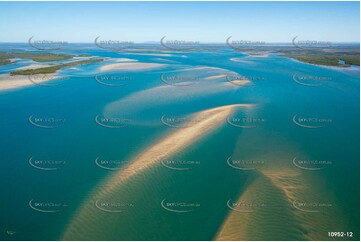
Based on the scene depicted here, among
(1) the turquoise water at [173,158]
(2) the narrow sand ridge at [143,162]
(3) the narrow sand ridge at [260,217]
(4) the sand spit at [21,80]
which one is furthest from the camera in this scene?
(4) the sand spit at [21,80]

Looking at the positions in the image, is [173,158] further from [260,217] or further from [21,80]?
[21,80]

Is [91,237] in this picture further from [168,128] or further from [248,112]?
[248,112]

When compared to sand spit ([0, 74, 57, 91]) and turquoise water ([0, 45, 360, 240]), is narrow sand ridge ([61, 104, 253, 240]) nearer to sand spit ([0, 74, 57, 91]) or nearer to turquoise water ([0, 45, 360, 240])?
turquoise water ([0, 45, 360, 240])

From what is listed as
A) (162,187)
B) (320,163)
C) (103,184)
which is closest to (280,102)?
(320,163)

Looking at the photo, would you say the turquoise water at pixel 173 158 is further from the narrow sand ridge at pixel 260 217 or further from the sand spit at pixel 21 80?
the sand spit at pixel 21 80

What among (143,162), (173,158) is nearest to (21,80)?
(143,162)

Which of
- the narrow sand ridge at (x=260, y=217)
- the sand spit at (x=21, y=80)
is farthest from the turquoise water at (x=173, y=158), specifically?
the sand spit at (x=21, y=80)
